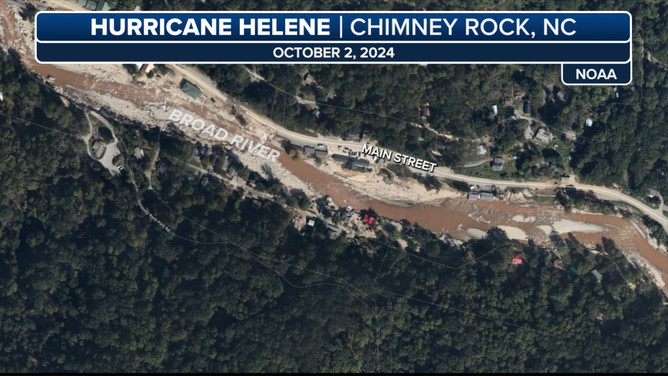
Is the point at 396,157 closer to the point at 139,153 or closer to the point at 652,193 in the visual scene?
the point at 139,153

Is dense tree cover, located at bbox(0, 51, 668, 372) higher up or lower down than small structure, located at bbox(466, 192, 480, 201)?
lower down

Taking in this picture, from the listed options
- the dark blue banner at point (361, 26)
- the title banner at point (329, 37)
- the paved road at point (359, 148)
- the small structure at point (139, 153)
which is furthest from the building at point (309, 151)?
the small structure at point (139, 153)

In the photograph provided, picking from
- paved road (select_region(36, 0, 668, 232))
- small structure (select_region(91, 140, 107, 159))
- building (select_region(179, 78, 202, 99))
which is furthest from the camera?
paved road (select_region(36, 0, 668, 232))

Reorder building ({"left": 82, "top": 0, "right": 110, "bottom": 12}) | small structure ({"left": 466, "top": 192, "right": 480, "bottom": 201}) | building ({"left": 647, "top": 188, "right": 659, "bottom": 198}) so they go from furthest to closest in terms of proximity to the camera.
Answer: building ({"left": 647, "top": 188, "right": 659, "bottom": 198}) → small structure ({"left": 466, "top": 192, "right": 480, "bottom": 201}) → building ({"left": 82, "top": 0, "right": 110, "bottom": 12})

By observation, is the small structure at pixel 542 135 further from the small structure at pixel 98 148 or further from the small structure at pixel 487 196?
the small structure at pixel 98 148

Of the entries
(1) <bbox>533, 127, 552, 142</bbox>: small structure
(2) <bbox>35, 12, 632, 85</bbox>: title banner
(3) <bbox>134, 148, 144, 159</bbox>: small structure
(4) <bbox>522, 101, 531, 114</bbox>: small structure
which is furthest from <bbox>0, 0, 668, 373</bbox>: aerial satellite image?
(2) <bbox>35, 12, 632, 85</bbox>: title banner

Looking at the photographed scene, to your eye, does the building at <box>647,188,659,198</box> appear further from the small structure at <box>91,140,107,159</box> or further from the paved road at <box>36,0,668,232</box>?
the small structure at <box>91,140,107,159</box>
